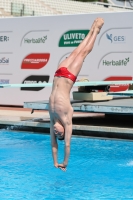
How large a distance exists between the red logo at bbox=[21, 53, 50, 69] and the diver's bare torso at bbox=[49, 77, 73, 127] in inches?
385

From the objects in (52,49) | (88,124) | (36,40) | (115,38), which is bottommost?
(88,124)

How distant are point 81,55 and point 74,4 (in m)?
25.8

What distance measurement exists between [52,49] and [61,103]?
9.90 m

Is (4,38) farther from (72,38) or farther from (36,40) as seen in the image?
(72,38)

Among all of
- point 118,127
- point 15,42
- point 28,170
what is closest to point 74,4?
point 15,42

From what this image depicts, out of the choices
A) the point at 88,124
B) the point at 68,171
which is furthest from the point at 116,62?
the point at 68,171

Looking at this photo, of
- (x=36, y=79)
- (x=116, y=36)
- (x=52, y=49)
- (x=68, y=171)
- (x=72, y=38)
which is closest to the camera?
(x=68, y=171)

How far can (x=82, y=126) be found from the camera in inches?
436

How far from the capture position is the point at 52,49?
15.9 metres

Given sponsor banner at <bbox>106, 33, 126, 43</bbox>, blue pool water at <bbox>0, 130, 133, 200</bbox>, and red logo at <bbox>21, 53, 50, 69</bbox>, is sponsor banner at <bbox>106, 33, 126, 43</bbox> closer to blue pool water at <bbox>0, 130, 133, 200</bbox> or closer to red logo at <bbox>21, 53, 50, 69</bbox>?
red logo at <bbox>21, 53, 50, 69</bbox>

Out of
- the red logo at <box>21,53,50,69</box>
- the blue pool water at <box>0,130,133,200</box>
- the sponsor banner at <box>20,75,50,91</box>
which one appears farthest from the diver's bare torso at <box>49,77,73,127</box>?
the red logo at <box>21,53,50,69</box>

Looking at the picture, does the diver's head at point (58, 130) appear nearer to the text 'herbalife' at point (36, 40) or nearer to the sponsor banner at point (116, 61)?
the sponsor banner at point (116, 61)

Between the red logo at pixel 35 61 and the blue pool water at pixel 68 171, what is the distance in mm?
5016

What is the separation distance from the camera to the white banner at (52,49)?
14.6m
